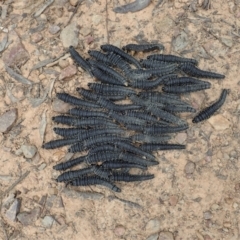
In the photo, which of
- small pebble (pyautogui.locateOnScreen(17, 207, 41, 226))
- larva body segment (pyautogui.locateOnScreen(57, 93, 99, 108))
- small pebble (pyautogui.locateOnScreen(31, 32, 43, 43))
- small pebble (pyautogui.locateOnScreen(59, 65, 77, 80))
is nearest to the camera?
larva body segment (pyautogui.locateOnScreen(57, 93, 99, 108))

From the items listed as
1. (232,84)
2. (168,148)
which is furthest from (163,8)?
(168,148)

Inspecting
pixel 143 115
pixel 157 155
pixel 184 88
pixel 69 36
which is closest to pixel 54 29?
pixel 69 36

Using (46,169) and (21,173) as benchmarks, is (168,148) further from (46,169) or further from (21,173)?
(21,173)

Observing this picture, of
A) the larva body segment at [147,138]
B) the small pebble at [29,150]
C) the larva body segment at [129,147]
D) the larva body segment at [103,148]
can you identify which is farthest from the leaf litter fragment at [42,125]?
the larva body segment at [147,138]

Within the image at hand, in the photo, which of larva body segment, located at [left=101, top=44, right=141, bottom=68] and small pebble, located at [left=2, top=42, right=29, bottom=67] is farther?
small pebble, located at [left=2, top=42, right=29, bottom=67]

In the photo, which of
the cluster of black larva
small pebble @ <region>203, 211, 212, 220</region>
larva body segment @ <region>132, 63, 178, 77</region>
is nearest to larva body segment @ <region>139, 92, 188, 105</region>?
the cluster of black larva

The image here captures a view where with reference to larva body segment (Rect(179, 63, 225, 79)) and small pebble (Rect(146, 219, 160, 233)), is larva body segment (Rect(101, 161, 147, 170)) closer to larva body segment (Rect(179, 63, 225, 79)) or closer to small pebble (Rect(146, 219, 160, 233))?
small pebble (Rect(146, 219, 160, 233))
